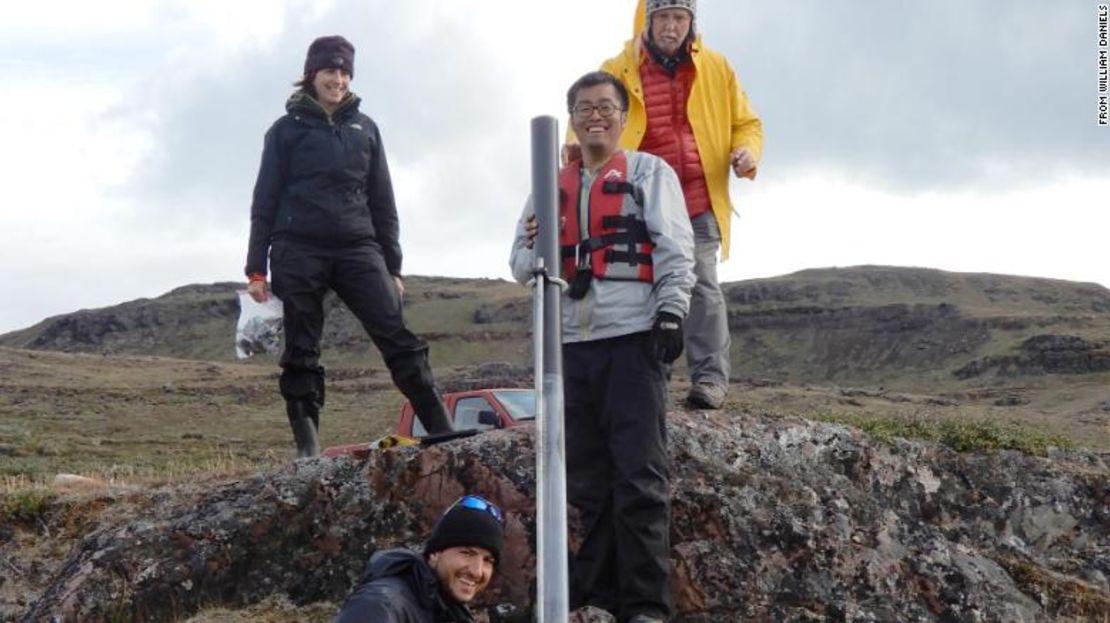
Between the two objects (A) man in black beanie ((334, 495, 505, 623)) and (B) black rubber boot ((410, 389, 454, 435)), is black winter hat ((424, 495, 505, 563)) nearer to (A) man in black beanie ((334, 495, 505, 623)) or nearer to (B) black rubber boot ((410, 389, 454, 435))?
(A) man in black beanie ((334, 495, 505, 623))

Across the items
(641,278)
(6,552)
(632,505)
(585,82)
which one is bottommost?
(6,552)

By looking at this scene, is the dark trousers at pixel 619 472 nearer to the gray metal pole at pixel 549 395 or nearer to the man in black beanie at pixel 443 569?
the gray metal pole at pixel 549 395

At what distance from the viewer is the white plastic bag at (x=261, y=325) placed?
658 centimetres

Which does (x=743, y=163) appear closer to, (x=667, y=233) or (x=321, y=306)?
(x=667, y=233)

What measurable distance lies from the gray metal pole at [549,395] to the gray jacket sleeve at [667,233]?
527 mm

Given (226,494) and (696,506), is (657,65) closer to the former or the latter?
(696,506)

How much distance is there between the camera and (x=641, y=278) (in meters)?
4.97

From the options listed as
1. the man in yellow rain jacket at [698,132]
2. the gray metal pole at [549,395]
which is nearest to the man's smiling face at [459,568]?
the gray metal pole at [549,395]

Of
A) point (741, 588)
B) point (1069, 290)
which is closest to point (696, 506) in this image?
point (741, 588)

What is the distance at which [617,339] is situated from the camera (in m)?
4.98

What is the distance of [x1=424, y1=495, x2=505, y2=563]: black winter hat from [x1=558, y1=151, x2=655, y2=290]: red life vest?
1.41m

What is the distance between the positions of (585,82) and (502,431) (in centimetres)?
183

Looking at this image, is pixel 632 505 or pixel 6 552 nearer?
pixel 632 505

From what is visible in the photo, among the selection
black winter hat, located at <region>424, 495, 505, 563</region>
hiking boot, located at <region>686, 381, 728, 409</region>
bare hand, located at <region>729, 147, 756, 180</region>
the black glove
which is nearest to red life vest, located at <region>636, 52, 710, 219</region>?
bare hand, located at <region>729, 147, 756, 180</region>
